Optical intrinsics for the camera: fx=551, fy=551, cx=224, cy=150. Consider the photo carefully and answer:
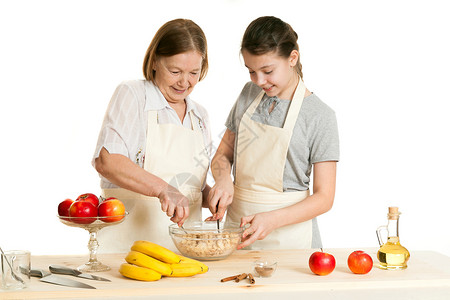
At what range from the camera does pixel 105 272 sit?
5.80 ft

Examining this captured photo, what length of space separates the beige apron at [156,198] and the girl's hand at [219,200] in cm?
22

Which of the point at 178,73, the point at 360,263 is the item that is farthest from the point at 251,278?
the point at 178,73

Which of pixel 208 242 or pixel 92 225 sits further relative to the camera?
pixel 208 242

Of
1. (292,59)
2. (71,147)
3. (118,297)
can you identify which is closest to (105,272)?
(118,297)

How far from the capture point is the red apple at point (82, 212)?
175 centimetres

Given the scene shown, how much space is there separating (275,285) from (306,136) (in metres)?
0.80

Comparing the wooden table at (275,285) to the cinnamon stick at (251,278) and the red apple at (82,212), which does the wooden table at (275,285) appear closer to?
the cinnamon stick at (251,278)

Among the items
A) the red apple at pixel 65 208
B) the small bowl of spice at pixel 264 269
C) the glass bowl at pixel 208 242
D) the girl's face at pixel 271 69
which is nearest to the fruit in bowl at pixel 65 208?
the red apple at pixel 65 208

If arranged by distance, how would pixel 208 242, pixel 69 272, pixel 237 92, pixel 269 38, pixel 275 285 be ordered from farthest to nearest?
pixel 237 92 < pixel 269 38 < pixel 208 242 < pixel 69 272 < pixel 275 285

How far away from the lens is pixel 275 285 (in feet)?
5.32

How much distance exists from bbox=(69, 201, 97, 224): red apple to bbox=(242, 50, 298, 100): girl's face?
84 cm

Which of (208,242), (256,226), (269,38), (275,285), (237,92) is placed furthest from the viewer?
(237,92)

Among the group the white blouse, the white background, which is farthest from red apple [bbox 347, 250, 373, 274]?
the white background

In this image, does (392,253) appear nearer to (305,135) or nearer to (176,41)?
(305,135)
